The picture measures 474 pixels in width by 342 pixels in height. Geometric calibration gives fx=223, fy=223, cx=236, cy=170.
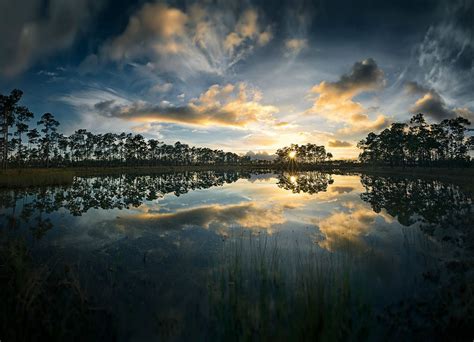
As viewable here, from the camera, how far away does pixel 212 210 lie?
1653cm

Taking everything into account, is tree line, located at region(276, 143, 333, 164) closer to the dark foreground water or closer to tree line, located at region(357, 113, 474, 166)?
tree line, located at region(357, 113, 474, 166)

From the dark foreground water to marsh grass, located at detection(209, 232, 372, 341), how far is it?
1.1 inches

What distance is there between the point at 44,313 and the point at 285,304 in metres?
4.89

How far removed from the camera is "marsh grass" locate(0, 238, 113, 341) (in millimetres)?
3928

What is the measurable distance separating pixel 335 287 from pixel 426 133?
84.1 meters

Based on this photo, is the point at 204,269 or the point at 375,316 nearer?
the point at 375,316

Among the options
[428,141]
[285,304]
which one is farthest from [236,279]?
[428,141]

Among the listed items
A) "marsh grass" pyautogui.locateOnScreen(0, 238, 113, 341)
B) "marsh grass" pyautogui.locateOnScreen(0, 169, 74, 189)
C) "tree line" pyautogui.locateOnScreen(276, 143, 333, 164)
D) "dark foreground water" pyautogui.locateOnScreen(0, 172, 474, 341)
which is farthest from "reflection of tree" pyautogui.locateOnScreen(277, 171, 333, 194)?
"tree line" pyautogui.locateOnScreen(276, 143, 333, 164)

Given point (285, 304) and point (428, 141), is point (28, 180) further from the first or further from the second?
point (428, 141)

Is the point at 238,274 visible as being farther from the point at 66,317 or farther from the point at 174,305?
the point at 66,317

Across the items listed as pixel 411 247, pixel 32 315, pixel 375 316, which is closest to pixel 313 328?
pixel 375 316

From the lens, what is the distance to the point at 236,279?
19.5ft

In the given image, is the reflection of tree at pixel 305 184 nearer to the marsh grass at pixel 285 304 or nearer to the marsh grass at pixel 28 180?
the marsh grass at pixel 285 304

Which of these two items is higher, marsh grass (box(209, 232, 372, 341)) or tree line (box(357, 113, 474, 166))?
tree line (box(357, 113, 474, 166))
